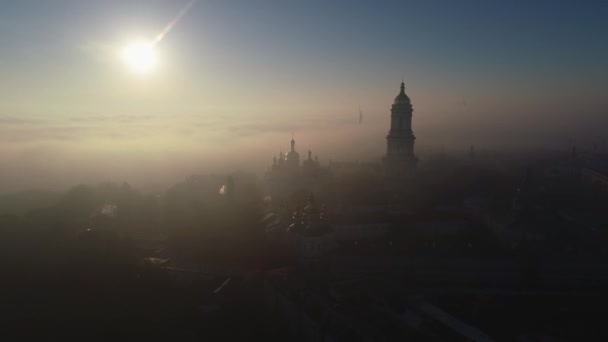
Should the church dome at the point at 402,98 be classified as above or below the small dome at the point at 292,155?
above

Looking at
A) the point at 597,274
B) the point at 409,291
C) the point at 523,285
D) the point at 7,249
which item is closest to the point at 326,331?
the point at 409,291

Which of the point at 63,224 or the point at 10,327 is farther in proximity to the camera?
the point at 63,224

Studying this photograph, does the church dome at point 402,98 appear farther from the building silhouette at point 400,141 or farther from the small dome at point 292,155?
the small dome at point 292,155

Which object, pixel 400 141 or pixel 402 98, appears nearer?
pixel 402 98

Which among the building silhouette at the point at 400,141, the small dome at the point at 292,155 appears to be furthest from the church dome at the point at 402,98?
the small dome at the point at 292,155

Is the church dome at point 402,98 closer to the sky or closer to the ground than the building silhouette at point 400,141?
closer to the sky

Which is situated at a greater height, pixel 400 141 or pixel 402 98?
pixel 402 98

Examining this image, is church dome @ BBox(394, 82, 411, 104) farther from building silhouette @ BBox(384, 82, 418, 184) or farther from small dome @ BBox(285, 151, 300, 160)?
small dome @ BBox(285, 151, 300, 160)

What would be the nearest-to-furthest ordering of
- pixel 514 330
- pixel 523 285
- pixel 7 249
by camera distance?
1. pixel 514 330
2. pixel 523 285
3. pixel 7 249

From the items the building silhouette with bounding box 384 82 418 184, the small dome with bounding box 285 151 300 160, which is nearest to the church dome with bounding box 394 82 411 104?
the building silhouette with bounding box 384 82 418 184

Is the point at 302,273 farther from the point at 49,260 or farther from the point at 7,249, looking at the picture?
the point at 7,249

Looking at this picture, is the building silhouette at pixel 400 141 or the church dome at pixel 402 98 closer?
the church dome at pixel 402 98
